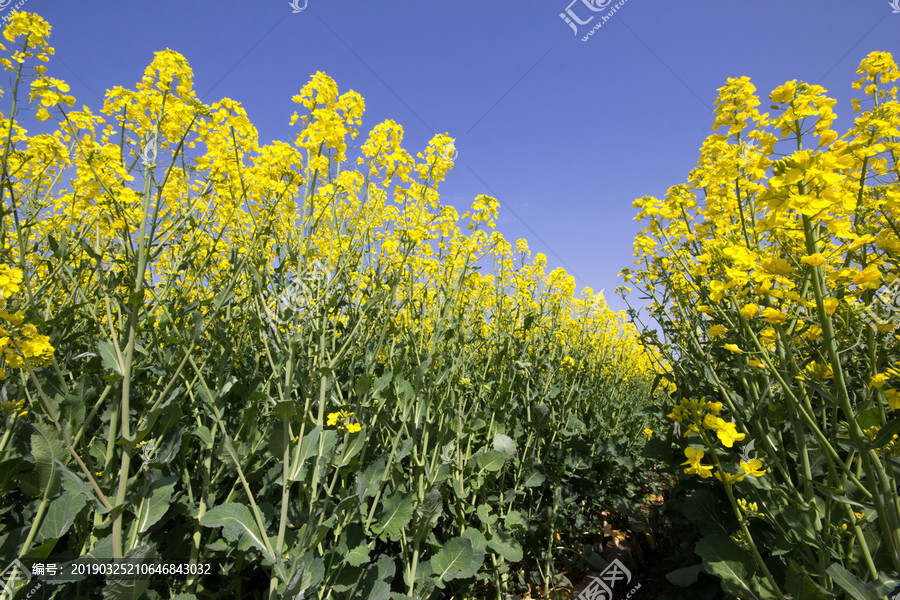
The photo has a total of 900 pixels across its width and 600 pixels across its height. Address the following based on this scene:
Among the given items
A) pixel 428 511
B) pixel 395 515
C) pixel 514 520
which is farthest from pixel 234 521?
pixel 514 520

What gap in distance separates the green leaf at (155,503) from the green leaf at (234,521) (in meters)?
0.18

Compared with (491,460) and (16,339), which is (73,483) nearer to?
(16,339)

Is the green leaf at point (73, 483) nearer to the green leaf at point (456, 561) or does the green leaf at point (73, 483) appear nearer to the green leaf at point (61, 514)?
the green leaf at point (61, 514)

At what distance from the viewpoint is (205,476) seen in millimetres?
1913

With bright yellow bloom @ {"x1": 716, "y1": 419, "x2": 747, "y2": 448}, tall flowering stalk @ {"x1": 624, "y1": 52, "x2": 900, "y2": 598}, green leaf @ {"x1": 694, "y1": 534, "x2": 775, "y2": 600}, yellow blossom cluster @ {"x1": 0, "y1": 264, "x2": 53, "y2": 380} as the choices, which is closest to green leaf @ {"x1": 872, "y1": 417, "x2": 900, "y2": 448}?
tall flowering stalk @ {"x1": 624, "y1": 52, "x2": 900, "y2": 598}

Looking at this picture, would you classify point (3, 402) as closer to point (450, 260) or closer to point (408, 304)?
point (408, 304)

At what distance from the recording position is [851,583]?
1.18 metres

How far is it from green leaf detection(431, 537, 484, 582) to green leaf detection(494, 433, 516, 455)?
0.54 m

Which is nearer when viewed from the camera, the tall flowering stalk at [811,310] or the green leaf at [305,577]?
the tall flowering stalk at [811,310]

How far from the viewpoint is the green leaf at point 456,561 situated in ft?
6.65

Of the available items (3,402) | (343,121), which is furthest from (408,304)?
(3,402)

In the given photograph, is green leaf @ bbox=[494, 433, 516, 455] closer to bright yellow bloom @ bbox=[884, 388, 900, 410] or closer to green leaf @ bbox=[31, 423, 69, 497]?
bright yellow bloom @ bbox=[884, 388, 900, 410]

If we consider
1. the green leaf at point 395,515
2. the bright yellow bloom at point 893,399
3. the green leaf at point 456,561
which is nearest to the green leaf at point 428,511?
the green leaf at point 395,515

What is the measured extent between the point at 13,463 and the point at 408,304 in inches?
67.2
